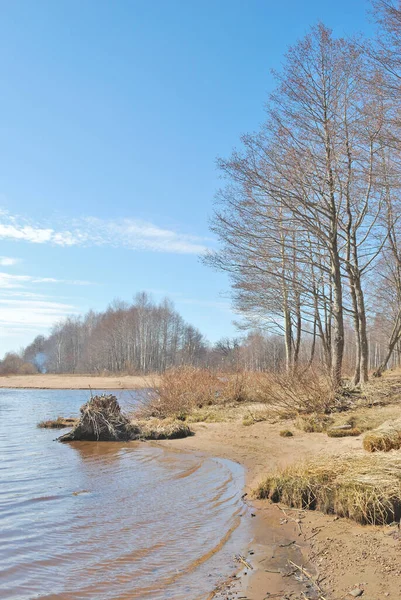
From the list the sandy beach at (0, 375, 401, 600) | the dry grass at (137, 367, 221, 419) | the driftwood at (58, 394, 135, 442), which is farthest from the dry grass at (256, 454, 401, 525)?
the dry grass at (137, 367, 221, 419)

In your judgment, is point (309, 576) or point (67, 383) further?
point (67, 383)

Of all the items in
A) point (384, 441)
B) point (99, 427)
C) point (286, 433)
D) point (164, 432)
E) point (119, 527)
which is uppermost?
point (384, 441)

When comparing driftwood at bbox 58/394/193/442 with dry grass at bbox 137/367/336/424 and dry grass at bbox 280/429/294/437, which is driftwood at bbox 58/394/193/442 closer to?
dry grass at bbox 137/367/336/424

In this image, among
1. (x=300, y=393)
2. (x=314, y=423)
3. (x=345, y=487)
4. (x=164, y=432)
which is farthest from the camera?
(x=164, y=432)

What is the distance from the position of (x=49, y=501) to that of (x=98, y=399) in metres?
8.52

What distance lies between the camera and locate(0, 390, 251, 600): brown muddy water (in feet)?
15.0

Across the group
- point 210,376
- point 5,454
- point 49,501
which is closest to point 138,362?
point 210,376

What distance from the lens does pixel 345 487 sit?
6141 millimetres

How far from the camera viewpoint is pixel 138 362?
253 ft

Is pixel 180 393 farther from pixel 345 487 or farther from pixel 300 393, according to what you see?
pixel 345 487

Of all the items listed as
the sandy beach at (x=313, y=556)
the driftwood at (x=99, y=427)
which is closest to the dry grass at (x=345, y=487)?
the sandy beach at (x=313, y=556)

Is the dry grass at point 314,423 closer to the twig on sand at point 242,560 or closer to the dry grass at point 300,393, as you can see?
the dry grass at point 300,393

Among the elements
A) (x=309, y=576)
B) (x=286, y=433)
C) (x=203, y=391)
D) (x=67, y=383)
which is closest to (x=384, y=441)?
(x=309, y=576)

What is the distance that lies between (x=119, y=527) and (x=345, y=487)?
300cm
